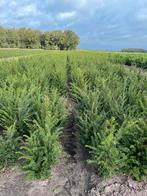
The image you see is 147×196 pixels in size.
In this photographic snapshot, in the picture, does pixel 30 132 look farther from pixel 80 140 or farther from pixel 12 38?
pixel 12 38

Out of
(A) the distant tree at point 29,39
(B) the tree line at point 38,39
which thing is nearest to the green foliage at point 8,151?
(B) the tree line at point 38,39

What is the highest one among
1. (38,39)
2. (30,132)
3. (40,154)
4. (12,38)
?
(30,132)

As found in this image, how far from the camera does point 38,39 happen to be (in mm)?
99875

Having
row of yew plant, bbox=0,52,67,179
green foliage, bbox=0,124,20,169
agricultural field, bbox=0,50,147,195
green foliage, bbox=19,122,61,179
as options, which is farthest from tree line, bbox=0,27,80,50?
green foliage, bbox=19,122,61,179

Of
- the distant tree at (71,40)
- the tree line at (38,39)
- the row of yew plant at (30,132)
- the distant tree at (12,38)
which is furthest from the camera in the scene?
the distant tree at (71,40)

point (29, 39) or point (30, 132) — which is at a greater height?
point (30, 132)

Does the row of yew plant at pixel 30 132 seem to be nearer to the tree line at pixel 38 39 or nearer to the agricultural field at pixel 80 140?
the agricultural field at pixel 80 140

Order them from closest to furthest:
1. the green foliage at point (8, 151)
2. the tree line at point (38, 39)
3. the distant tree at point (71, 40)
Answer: the green foliage at point (8, 151), the tree line at point (38, 39), the distant tree at point (71, 40)

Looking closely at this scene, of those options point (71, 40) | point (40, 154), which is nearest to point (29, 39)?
point (71, 40)

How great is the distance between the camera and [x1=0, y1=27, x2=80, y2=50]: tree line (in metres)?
95.7

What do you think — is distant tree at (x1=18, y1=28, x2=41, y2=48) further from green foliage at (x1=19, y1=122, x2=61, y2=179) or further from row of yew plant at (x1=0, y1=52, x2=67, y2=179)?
green foliage at (x1=19, y1=122, x2=61, y2=179)

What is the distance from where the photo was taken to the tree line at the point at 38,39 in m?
95.7

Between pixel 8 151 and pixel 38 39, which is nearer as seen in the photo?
pixel 8 151

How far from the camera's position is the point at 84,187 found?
4.23m
